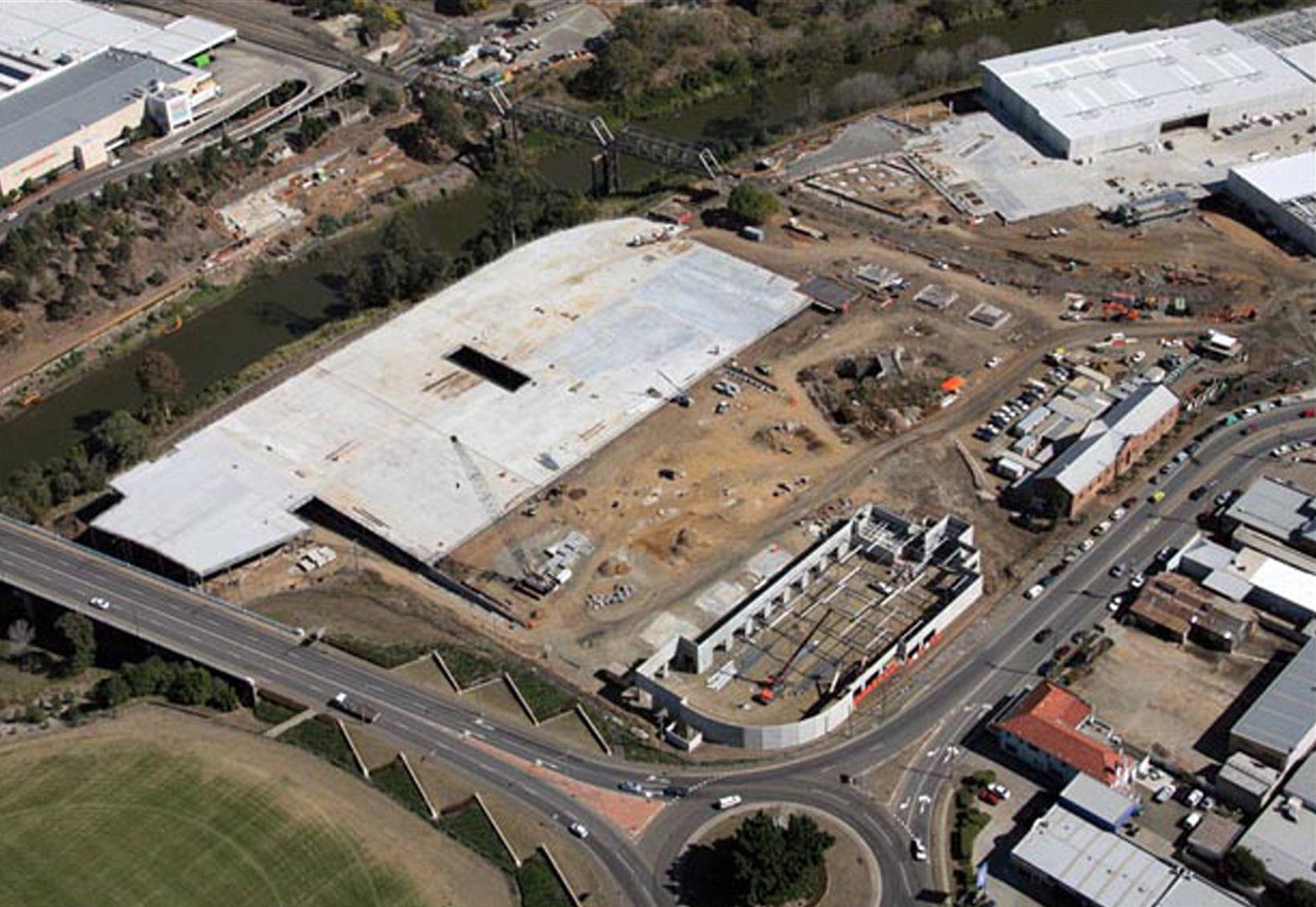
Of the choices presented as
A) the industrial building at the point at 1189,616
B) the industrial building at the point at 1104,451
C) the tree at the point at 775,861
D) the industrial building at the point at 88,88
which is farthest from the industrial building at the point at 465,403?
the industrial building at the point at 88,88

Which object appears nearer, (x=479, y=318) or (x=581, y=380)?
(x=581, y=380)

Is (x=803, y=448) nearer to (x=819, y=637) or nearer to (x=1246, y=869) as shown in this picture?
(x=819, y=637)

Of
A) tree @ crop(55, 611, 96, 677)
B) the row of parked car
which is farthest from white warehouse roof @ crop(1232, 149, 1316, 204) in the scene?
tree @ crop(55, 611, 96, 677)

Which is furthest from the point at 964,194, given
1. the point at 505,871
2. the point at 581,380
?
the point at 505,871

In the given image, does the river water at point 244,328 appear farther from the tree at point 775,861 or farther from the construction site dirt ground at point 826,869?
the tree at point 775,861

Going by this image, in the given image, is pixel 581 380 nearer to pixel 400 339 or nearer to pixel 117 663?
pixel 400 339

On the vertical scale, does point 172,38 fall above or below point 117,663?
above
